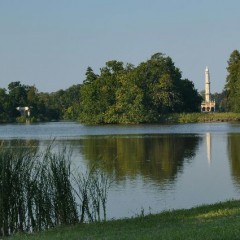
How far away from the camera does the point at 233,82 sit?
102 metres

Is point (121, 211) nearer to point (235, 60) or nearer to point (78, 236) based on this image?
point (78, 236)

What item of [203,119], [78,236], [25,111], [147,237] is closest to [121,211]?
[78,236]

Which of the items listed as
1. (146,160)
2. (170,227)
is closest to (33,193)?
(170,227)

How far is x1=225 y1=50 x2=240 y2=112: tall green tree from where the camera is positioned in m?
97.9

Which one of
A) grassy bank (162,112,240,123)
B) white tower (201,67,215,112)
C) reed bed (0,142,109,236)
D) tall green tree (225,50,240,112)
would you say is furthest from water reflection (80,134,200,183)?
Result: white tower (201,67,215,112)

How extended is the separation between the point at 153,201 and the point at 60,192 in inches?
214

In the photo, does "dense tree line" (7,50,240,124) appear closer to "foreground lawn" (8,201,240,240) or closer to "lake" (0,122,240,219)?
"lake" (0,122,240,219)

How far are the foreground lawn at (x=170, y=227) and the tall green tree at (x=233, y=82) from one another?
8462 centimetres

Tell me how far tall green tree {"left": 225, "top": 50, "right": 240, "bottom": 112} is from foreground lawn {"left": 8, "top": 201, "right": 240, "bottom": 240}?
84.6m

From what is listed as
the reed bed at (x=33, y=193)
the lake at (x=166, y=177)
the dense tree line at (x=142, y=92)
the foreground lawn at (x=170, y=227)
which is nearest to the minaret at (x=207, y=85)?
the dense tree line at (x=142, y=92)

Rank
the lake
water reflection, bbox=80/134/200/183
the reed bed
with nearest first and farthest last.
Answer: the reed bed, the lake, water reflection, bbox=80/134/200/183

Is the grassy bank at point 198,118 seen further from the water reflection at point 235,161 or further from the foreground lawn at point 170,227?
the foreground lawn at point 170,227

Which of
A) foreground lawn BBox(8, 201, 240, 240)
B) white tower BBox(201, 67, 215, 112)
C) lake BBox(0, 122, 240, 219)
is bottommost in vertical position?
lake BBox(0, 122, 240, 219)

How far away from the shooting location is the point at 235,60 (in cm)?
10744
